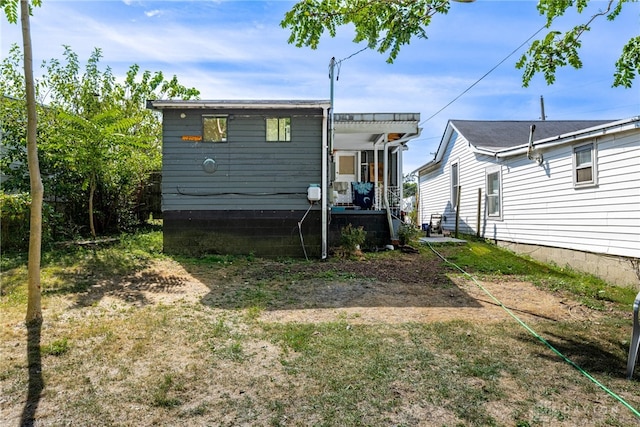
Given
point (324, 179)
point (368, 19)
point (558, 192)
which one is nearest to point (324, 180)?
point (324, 179)

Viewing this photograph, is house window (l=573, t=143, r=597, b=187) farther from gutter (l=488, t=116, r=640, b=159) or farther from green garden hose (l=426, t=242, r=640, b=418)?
green garden hose (l=426, t=242, r=640, b=418)

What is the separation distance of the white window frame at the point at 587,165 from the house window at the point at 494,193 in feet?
9.27

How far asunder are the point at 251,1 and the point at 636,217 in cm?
732

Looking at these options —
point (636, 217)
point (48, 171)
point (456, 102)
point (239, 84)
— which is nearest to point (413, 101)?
point (456, 102)

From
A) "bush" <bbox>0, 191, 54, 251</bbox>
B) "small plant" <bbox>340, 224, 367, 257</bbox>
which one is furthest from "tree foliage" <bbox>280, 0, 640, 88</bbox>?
"bush" <bbox>0, 191, 54, 251</bbox>

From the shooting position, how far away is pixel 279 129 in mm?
8570

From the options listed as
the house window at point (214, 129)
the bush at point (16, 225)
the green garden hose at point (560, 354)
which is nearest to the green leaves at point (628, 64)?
the green garden hose at point (560, 354)

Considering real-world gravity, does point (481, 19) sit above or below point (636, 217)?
above

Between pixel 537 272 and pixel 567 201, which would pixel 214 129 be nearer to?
pixel 537 272

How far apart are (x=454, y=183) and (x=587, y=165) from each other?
6.52 meters

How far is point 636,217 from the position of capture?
609 cm

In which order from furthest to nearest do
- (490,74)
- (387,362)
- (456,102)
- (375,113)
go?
(456,102) → (490,74) → (375,113) → (387,362)

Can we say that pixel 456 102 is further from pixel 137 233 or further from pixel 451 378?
pixel 451 378

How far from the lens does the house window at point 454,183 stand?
13375mm
